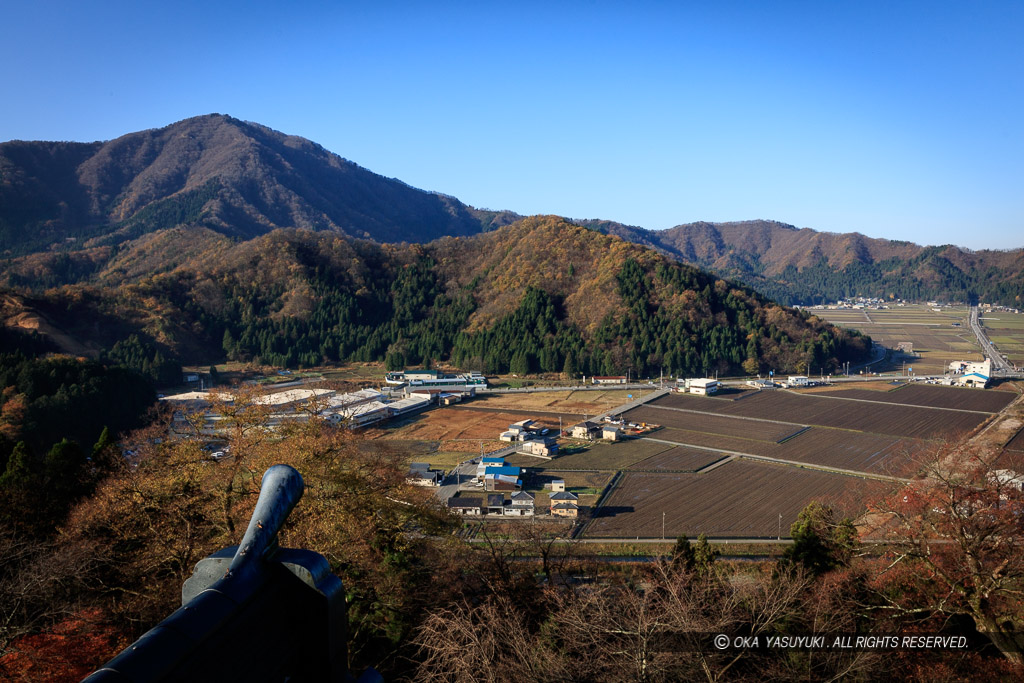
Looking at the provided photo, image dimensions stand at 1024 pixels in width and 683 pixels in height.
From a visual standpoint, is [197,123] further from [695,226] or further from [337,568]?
[337,568]

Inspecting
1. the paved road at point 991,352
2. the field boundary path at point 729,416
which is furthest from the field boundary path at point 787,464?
the paved road at point 991,352

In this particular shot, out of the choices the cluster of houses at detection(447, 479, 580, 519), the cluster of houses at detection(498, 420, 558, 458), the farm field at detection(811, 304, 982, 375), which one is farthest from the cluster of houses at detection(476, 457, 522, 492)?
the farm field at detection(811, 304, 982, 375)

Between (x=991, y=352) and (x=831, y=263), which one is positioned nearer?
(x=991, y=352)

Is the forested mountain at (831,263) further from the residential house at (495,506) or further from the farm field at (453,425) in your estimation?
the residential house at (495,506)

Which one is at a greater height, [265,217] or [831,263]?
[265,217]

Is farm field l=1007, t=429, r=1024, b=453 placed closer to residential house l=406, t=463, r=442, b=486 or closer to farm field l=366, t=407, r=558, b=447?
farm field l=366, t=407, r=558, b=447

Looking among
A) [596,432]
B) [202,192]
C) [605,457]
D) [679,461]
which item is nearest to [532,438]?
[596,432]

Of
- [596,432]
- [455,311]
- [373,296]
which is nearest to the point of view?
[596,432]

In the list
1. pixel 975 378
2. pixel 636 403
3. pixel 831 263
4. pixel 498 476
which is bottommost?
pixel 498 476

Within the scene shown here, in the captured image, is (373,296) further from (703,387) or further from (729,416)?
(729,416)
